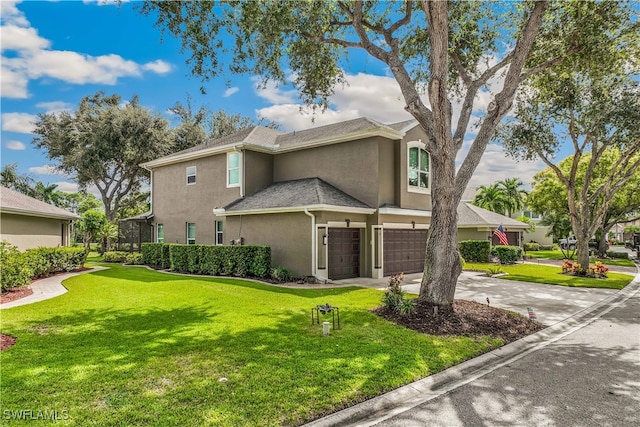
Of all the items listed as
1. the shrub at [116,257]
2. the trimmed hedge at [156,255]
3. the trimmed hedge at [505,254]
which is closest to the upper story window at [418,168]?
the trimmed hedge at [505,254]

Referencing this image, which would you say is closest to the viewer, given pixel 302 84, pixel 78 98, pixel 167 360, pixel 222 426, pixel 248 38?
pixel 222 426

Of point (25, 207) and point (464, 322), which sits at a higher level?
point (25, 207)

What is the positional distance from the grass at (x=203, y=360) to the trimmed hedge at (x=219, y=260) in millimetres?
5091

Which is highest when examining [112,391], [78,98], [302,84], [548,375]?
[78,98]

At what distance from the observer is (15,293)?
11.1m

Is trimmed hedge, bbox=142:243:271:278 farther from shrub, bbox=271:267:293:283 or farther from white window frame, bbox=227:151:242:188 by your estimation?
white window frame, bbox=227:151:242:188

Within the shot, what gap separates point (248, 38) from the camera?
10.5 m

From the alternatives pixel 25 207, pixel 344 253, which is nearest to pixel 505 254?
pixel 344 253

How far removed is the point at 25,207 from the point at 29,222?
1.04 meters

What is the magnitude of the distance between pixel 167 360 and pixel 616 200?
1398 inches

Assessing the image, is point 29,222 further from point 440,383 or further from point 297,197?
point 440,383

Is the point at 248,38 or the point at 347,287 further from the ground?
the point at 248,38

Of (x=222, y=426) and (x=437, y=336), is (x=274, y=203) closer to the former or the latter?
(x=437, y=336)

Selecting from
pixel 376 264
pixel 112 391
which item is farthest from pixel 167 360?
pixel 376 264
